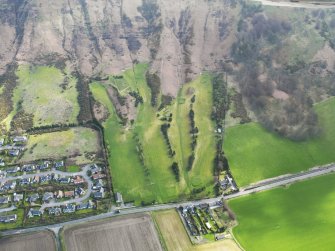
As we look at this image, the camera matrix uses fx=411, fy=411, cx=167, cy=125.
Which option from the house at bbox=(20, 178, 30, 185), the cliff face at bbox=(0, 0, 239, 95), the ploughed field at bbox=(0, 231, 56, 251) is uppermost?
the cliff face at bbox=(0, 0, 239, 95)

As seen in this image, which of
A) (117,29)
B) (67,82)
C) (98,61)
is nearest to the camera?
(67,82)

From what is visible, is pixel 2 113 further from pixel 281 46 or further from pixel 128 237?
pixel 281 46

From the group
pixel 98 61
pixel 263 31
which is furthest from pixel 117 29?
pixel 263 31

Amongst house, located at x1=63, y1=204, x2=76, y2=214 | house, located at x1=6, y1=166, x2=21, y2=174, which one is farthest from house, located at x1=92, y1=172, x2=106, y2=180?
house, located at x1=6, y1=166, x2=21, y2=174

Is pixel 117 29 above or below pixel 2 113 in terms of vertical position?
above

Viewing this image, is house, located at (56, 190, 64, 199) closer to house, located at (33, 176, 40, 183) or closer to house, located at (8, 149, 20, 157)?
house, located at (33, 176, 40, 183)

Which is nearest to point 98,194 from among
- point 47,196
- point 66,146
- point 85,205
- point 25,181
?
point 85,205

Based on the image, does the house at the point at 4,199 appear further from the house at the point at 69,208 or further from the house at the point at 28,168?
the house at the point at 69,208
